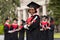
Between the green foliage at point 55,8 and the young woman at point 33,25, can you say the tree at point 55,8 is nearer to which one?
the green foliage at point 55,8

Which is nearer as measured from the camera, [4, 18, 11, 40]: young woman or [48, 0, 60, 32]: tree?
[4, 18, 11, 40]: young woman

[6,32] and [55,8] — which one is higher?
[55,8]

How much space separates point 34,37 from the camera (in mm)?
8070

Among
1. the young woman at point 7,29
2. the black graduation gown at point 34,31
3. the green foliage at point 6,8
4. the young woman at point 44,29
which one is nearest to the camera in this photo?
the black graduation gown at point 34,31

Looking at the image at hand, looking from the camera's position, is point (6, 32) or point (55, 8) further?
point (55, 8)

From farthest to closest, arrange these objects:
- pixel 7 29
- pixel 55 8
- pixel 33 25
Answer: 1. pixel 55 8
2. pixel 7 29
3. pixel 33 25

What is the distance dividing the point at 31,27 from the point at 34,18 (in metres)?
0.26

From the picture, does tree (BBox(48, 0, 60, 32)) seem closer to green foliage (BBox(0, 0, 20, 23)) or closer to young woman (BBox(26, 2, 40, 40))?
green foliage (BBox(0, 0, 20, 23))

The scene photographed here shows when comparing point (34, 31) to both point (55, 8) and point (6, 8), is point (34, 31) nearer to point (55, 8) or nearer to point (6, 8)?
point (6, 8)

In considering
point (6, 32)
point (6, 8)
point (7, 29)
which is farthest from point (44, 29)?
point (6, 8)

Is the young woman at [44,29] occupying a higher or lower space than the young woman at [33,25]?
lower

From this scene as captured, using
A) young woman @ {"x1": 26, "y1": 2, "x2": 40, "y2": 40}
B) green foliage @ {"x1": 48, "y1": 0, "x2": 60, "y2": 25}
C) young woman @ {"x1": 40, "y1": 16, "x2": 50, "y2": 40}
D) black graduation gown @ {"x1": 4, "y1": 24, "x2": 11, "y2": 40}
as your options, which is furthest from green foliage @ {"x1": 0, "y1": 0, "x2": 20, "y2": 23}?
young woman @ {"x1": 26, "y1": 2, "x2": 40, "y2": 40}

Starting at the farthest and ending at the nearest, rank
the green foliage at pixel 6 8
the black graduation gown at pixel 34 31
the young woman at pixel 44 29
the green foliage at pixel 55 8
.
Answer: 1. the green foliage at pixel 55 8
2. the green foliage at pixel 6 8
3. the young woman at pixel 44 29
4. the black graduation gown at pixel 34 31

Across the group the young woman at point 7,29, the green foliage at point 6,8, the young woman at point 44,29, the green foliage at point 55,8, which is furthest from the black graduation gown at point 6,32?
the green foliage at point 55,8
